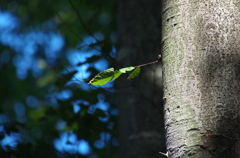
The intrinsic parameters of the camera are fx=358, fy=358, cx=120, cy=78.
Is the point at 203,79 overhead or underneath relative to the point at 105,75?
underneath

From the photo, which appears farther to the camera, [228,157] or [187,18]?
[187,18]

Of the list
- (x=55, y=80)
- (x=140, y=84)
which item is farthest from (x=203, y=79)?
(x=55, y=80)

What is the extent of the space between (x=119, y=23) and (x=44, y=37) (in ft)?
9.24

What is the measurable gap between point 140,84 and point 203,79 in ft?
5.48

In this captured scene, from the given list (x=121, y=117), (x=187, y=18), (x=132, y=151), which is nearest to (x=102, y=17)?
(x=121, y=117)

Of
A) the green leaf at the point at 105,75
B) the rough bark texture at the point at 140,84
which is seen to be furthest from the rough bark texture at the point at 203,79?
the rough bark texture at the point at 140,84

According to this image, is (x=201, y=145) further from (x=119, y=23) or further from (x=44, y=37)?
(x=44, y=37)

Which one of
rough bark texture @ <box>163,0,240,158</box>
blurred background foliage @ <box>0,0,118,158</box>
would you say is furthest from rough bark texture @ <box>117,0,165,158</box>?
rough bark texture @ <box>163,0,240,158</box>

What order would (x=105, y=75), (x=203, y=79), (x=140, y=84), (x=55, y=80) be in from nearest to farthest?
(x=203, y=79) → (x=105, y=75) → (x=140, y=84) → (x=55, y=80)

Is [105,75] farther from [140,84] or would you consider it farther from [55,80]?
[55,80]

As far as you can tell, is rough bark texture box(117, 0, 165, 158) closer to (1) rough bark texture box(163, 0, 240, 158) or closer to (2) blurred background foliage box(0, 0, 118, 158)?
(2) blurred background foliage box(0, 0, 118, 158)

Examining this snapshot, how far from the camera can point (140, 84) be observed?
2.70 metres

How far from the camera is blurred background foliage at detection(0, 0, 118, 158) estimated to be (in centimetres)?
222

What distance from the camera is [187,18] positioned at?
1.11 m
